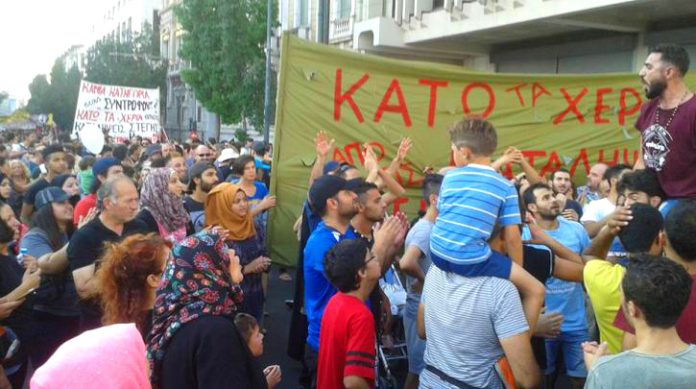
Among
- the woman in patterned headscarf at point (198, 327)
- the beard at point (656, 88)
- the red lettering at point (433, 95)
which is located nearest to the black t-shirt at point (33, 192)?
the red lettering at point (433, 95)

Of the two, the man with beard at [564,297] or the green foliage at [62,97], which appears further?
the green foliage at [62,97]

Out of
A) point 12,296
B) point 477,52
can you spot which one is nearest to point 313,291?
point 12,296

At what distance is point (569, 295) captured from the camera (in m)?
4.56

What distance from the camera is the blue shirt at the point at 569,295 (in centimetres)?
453

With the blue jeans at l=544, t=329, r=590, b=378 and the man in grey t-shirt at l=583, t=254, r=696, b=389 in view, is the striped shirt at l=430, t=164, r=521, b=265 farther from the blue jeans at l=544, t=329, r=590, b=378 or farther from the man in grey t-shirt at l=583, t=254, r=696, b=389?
the blue jeans at l=544, t=329, r=590, b=378

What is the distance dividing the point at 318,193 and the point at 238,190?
1435 mm

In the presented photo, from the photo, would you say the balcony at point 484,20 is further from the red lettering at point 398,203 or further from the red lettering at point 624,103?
the red lettering at point 398,203

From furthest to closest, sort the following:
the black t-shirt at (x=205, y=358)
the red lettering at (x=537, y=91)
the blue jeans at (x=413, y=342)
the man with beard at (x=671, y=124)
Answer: the red lettering at (x=537, y=91)
the blue jeans at (x=413, y=342)
the man with beard at (x=671, y=124)
the black t-shirt at (x=205, y=358)

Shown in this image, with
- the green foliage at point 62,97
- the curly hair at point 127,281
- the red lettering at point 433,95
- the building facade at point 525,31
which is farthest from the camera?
the green foliage at point 62,97

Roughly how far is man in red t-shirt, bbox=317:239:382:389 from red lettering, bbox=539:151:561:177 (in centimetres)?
344

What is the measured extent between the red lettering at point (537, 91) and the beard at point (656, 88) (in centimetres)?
239

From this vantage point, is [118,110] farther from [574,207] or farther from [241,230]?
[574,207]

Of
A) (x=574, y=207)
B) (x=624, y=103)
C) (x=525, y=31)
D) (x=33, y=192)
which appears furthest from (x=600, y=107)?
(x=525, y=31)

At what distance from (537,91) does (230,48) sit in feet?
58.4
